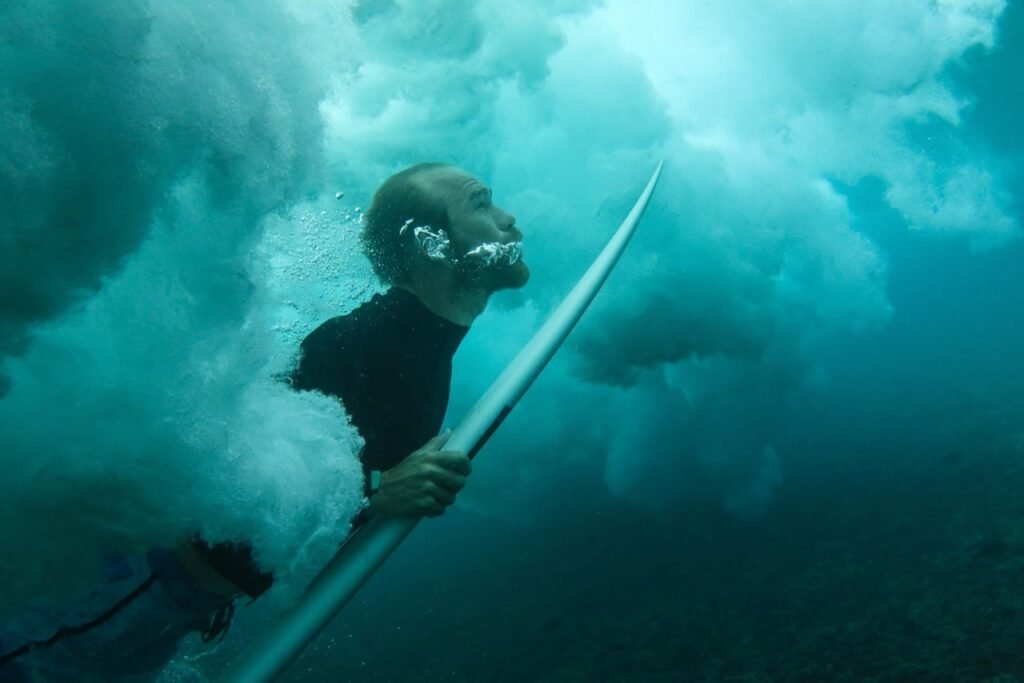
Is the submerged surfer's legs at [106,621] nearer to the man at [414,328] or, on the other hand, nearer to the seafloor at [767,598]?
the man at [414,328]

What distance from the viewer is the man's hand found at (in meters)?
1.55

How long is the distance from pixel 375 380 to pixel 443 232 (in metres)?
0.91

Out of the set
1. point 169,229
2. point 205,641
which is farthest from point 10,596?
point 169,229

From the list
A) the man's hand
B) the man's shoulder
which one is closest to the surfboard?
the man's hand

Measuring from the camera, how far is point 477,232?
8.47 feet

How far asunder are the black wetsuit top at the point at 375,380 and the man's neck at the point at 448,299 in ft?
0.73

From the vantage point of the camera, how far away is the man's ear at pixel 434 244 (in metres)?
2.54

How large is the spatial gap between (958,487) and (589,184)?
18.1 meters

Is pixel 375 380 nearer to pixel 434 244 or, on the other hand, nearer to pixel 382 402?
pixel 382 402

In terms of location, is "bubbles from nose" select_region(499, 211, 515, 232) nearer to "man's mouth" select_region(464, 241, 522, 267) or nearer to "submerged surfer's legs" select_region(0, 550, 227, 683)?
"man's mouth" select_region(464, 241, 522, 267)

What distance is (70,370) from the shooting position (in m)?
3.13

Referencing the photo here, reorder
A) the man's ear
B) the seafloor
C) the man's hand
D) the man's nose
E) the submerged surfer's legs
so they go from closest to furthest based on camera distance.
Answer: the man's hand
the submerged surfer's legs
the man's ear
the man's nose
the seafloor

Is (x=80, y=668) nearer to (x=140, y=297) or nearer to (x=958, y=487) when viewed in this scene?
(x=140, y=297)

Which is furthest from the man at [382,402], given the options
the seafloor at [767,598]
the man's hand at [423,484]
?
the seafloor at [767,598]
